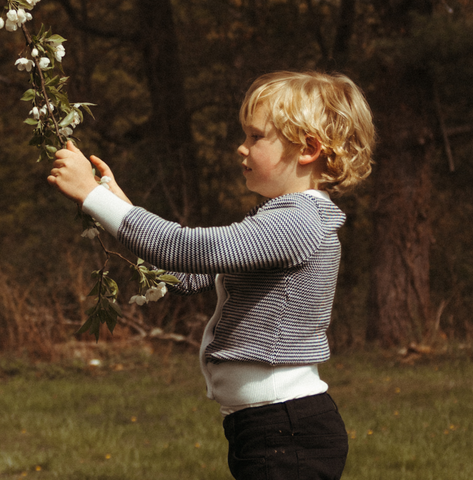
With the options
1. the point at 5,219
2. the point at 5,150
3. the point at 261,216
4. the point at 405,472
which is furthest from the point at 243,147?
the point at 5,219

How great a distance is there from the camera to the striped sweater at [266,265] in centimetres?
171

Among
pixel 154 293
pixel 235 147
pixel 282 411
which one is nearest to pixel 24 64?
pixel 154 293

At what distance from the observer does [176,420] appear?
5.12 metres

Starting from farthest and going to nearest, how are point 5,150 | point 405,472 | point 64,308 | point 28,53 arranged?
point 5,150, point 64,308, point 405,472, point 28,53

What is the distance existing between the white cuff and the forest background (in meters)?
3.92

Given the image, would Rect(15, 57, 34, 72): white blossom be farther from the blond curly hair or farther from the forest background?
the forest background

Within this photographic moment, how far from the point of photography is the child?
1.73m

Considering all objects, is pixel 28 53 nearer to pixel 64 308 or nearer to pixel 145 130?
pixel 64 308

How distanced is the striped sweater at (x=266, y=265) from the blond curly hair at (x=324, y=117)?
0.14 m

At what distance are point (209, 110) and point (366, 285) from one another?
186 inches

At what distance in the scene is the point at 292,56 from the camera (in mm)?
12250

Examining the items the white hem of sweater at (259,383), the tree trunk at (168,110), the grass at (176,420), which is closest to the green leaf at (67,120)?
the white hem of sweater at (259,383)

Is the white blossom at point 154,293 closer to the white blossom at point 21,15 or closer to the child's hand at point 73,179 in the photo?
the child's hand at point 73,179

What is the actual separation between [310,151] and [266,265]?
17.0 inches
